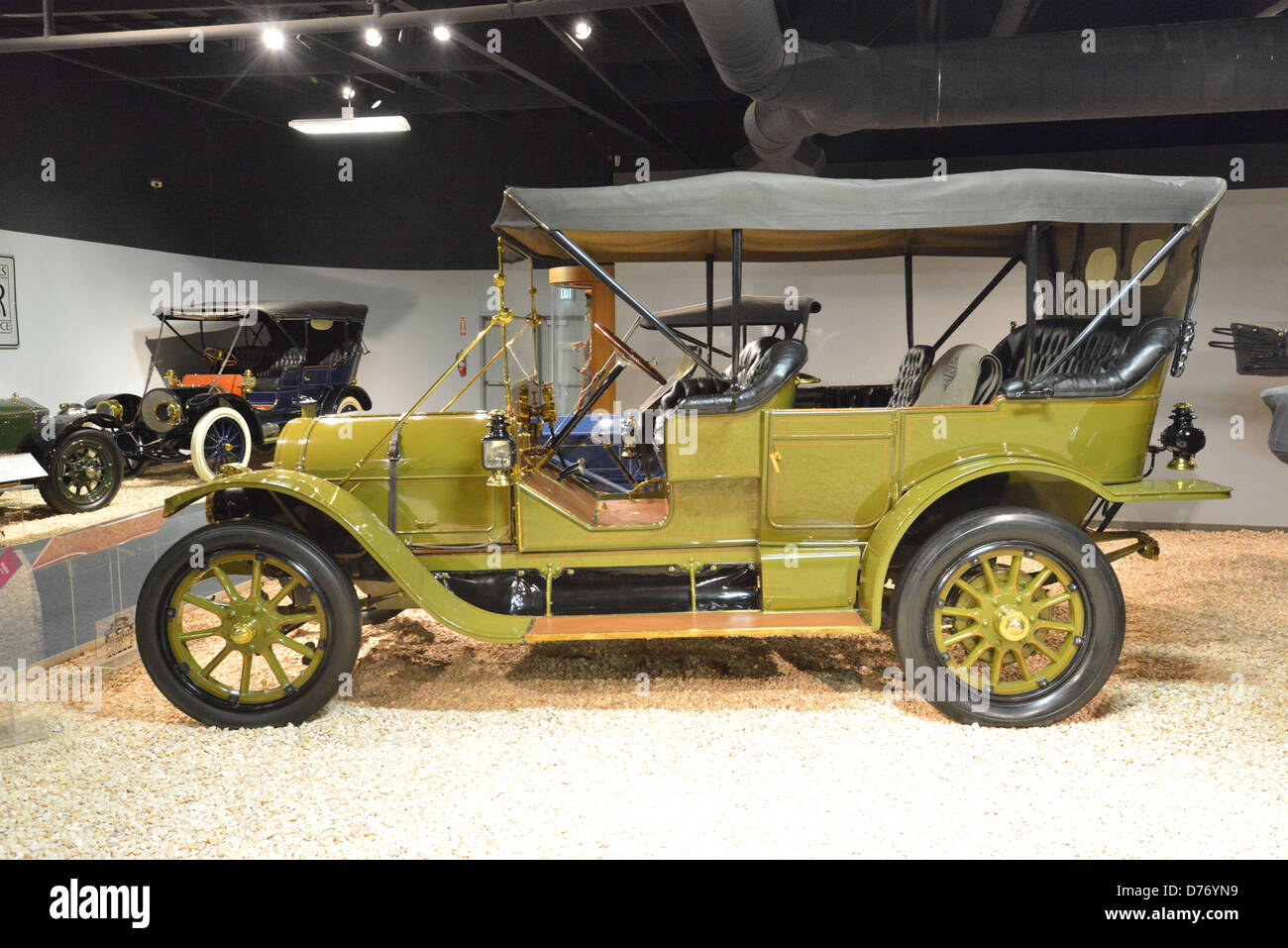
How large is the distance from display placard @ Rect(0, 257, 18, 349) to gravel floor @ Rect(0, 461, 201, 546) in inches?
55.5

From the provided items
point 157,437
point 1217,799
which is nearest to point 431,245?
point 157,437

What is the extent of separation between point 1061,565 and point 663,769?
175 cm

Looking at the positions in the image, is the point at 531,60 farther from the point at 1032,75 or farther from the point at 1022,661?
the point at 1022,661

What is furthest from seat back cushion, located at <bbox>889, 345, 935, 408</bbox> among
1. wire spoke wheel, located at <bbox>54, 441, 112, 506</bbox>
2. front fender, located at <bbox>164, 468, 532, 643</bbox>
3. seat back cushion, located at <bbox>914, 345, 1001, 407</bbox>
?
wire spoke wheel, located at <bbox>54, 441, 112, 506</bbox>

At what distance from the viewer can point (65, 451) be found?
23.2 feet

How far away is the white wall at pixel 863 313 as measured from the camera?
6746 millimetres

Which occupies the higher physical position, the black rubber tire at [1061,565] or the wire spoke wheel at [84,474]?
the wire spoke wheel at [84,474]

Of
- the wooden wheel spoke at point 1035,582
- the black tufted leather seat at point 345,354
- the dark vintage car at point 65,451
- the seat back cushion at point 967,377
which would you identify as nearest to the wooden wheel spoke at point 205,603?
the seat back cushion at point 967,377

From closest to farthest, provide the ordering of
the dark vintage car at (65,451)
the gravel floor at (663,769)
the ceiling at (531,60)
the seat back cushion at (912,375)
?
the gravel floor at (663,769)
the seat back cushion at (912,375)
the ceiling at (531,60)
the dark vintage car at (65,451)

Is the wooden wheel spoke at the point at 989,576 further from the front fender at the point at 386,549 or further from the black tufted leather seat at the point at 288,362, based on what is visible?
the black tufted leather seat at the point at 288,362

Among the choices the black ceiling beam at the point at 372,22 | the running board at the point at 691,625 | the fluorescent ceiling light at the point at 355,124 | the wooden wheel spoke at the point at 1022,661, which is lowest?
the wooden wheel spoke at the point at 1022,661

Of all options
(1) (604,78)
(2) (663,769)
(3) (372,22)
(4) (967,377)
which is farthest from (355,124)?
(2) (663,769)

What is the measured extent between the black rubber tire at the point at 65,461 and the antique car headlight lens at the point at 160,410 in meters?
0.71
